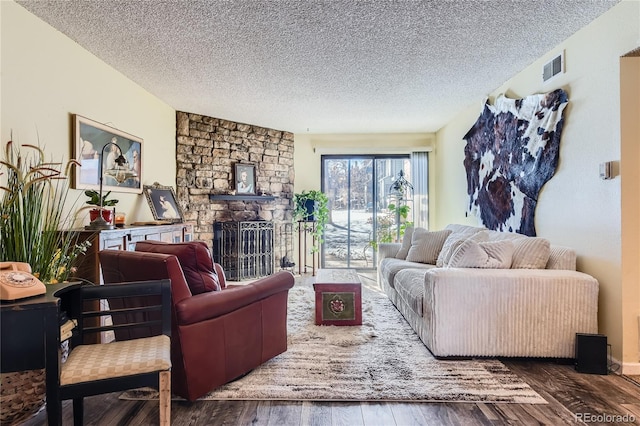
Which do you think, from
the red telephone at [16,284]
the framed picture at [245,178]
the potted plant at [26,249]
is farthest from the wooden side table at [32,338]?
the framed picture at [245,178]

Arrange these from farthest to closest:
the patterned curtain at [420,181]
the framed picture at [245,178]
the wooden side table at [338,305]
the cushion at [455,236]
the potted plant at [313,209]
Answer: the patterned curtain at [420,181], the potted plant at [313,209], the framed picture at [245,178], the cushion at [455,236], the wooden side table at [338,305]

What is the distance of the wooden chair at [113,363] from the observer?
1.48 m

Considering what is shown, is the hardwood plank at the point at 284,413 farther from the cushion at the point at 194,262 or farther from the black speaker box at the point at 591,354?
the black speaker box at the point at 591,354

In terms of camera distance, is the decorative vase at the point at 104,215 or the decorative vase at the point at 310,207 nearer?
the decorative vase at the point at 104,215

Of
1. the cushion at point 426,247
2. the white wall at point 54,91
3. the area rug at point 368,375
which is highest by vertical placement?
the white wall at point 54,91

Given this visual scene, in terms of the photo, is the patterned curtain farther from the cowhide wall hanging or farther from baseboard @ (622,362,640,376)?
baseboard @ (622,362,640,376)

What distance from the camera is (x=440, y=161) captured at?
6.11 meters

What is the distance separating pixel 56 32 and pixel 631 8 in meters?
4.10

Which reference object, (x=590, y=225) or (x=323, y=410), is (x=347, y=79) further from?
(x=323, y=410)

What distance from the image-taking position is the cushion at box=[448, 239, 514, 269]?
2855 millimetres

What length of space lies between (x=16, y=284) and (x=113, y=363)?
538mm

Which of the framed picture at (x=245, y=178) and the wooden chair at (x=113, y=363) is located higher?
the framed picture at (x=245, y=178)

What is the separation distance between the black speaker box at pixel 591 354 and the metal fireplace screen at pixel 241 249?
4.20 metres

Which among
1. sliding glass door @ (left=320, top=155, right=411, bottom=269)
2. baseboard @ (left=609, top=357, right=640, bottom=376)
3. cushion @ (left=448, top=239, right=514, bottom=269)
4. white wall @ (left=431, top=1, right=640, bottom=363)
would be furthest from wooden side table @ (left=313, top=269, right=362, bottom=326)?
sliding glass door @ (left=320, top=155, right=411, bottom=269)
